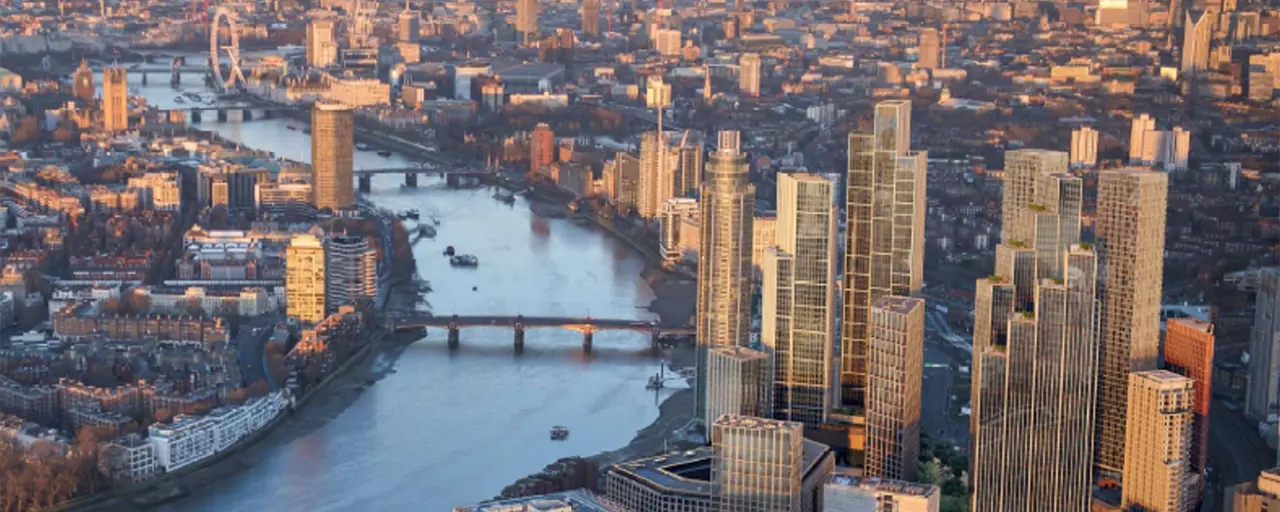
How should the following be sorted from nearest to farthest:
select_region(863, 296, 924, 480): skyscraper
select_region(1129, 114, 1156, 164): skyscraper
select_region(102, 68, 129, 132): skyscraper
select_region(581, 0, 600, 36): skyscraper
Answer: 1. select_region(863, 296, 924, 480): skyscraper
2. select_region(1129, 114, 1156, 164): skyscraper
3. select_region(102, 68, 129, 132): skyscraper
4. select_region(581, 0, 600, 36): skyscraper

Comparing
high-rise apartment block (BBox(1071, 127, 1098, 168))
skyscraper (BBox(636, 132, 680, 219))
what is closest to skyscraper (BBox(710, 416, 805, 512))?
high-rise apartment block (BBox(1071, 127, 1098, 168))

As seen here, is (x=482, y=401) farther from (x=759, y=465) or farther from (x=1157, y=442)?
(x=1157, y=442)

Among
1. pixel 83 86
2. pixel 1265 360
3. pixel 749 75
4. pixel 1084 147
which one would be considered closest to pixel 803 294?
pixel 1265 360

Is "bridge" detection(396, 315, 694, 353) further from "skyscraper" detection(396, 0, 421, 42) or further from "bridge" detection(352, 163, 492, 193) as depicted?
"skyscraper" detection(396, 0, 421, 42)

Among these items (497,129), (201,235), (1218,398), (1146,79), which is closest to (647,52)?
(497,129)

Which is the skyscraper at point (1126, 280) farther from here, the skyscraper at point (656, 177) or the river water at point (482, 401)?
the skyscraper at point (656, 177)

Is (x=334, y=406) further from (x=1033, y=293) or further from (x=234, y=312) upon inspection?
(x=1033, y=293)

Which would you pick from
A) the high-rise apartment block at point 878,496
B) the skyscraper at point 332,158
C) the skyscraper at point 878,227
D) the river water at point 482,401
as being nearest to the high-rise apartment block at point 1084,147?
the river water at point 482,401
